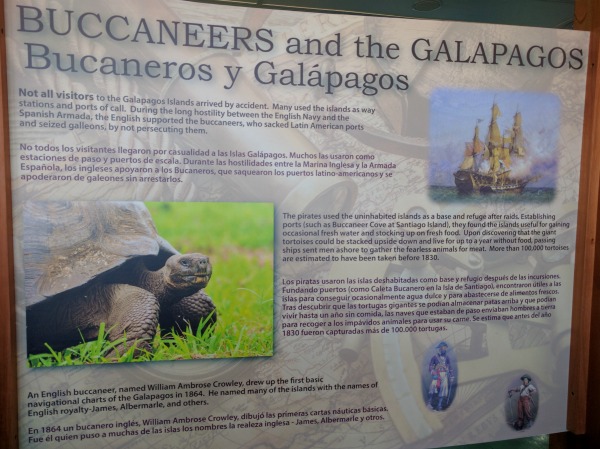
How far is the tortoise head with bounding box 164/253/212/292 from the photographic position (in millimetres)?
1627

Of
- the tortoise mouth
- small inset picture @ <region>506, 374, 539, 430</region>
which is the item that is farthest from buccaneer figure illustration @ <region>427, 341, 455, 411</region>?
the tortoise mouth

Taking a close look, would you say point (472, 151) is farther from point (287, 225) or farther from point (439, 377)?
point (439, 377)

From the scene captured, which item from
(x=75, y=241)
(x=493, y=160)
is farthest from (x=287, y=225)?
(x=493, y=160)

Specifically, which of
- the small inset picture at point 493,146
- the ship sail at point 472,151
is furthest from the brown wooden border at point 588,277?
the ship sail at point 472,151

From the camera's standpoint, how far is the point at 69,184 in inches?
61.1

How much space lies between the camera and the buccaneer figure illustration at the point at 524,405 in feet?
6.26

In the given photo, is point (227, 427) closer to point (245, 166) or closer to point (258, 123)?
point (245, 166)

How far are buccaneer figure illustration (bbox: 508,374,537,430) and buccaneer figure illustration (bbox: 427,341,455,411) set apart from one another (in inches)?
12.7

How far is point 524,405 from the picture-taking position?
75.5 inches

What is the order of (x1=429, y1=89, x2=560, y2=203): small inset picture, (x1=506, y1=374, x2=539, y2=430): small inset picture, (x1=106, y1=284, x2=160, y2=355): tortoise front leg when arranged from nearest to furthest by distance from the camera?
(x1=106, y1=284, x2=160, y2=355): tortoise front leg < (x1=429, y1=89, x2=560, y2=203): small inset picture < (x1=506, y1=374, x2=539, y2=430): small inset picture

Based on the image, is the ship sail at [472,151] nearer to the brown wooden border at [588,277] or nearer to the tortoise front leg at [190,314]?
the brown wooden border at [588,277]

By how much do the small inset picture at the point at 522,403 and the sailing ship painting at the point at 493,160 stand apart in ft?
3.03

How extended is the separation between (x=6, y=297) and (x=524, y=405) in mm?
2314

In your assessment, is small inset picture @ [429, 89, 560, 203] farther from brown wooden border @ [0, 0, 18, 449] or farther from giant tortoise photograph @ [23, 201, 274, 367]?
brown wooden border @ [0, 0, 18, 449]
